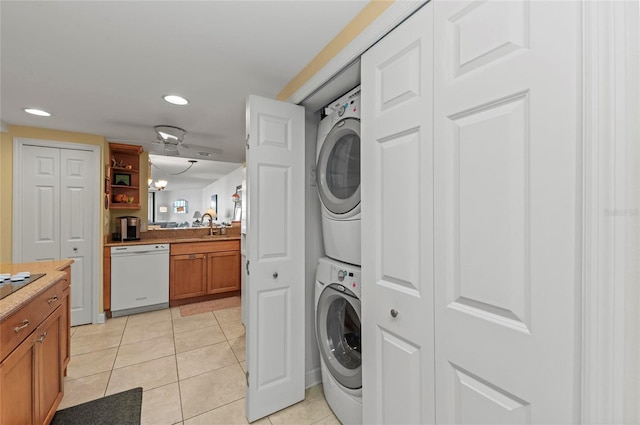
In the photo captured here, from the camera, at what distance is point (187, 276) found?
386 centimetres

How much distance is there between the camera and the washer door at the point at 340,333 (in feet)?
5.24

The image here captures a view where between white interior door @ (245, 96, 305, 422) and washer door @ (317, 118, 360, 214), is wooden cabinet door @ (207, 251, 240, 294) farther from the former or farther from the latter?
washer door @ (317, 118, 360, 214)

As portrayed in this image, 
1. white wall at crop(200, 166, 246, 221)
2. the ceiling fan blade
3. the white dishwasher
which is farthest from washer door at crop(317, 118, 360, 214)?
white wall at crop(200, 166, 246, 221)

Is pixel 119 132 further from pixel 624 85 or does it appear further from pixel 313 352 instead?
pixel 624 85

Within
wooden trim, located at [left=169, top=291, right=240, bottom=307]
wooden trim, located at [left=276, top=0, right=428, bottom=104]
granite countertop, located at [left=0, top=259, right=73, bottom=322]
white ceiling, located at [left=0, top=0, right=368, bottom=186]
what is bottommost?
wooden trim, located at [left=169, top=291, right=240, bottom=307]

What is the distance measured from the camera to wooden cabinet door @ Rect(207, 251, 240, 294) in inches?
159

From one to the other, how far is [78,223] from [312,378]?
3185 mm

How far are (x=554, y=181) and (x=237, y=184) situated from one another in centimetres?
658

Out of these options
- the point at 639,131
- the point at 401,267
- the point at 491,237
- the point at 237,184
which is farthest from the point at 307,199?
the point at 237,184

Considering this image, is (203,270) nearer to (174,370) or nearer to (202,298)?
(202,298)

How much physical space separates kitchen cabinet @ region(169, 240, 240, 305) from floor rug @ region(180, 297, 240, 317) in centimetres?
11

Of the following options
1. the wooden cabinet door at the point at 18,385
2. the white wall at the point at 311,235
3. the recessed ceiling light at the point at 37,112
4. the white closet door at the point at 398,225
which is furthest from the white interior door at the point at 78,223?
the white closet door at the point at 398,225

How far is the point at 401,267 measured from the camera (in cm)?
106

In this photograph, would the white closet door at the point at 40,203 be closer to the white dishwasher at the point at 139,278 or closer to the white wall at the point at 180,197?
the white dishwasher at the point at 139,278
